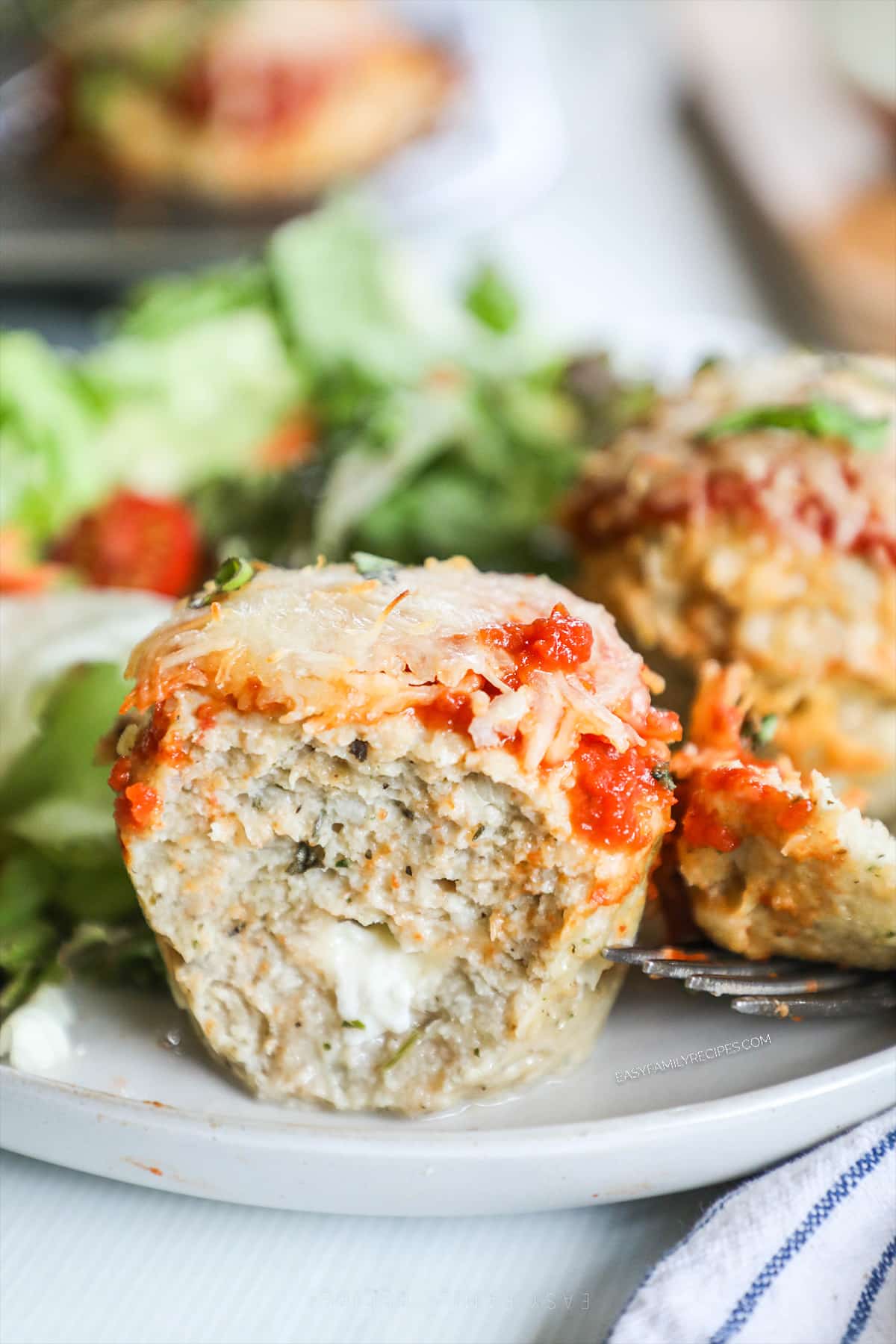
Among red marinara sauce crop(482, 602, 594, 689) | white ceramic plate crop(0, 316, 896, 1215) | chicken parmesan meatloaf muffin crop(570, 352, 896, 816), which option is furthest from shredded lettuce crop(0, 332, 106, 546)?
red marinara sauce crop(482, 602, 594, 689)

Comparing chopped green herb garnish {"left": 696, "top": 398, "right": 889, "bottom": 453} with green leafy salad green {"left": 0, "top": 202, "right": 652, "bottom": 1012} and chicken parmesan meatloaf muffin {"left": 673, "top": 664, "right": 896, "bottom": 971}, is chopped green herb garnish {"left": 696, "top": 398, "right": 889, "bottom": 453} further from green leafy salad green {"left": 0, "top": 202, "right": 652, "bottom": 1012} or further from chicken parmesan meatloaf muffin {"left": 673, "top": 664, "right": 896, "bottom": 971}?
green leafy salad green {"left": 0, "top": 202, "right": 652, "bottom": 1012}

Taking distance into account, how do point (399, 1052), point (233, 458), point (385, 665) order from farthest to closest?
point (233, 458), point (399, 1052), point (385, 665)

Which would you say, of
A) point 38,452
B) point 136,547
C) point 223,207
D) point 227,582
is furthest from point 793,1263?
point 223,207

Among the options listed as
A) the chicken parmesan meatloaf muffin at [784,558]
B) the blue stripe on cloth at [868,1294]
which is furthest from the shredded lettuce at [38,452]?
the blue stripe on cloth at [868,1294]

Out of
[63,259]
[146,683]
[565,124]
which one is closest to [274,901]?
[146,683]

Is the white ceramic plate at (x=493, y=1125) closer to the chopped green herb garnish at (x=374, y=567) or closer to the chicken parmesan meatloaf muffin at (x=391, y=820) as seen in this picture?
the chicken parmesan meatloaf muffin at (x=391, y=820)

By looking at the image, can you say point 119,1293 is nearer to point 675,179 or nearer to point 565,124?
point 675,179

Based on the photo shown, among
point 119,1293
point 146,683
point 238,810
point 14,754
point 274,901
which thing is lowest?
point 119,1293

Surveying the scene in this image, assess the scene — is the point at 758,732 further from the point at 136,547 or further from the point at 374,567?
the point at 136,547
